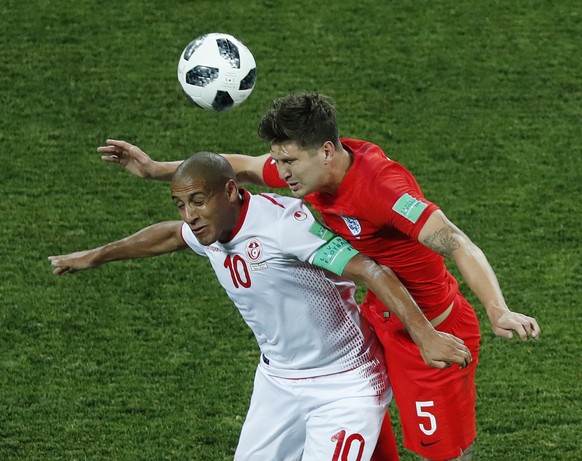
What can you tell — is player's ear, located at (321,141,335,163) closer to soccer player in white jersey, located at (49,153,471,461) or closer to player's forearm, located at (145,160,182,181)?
soccer player in white jersey, located at (49,153,471,461)

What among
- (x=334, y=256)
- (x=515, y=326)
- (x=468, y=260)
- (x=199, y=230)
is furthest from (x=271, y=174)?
(x=515, y=326)

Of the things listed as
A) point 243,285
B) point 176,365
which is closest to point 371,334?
point 243,285

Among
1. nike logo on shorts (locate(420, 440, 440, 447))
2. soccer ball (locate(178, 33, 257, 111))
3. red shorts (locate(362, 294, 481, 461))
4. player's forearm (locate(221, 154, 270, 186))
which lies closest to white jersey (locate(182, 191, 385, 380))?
red shorts (locate(362, 294, 481, 461))

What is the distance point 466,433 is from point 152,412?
83.4 inches

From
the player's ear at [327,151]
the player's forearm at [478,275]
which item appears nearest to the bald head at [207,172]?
the player's ear at [327,151]

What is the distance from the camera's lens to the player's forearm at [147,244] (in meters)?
5.51

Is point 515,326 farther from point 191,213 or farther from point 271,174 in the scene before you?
point 271,174

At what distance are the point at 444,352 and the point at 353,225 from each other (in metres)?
0.73

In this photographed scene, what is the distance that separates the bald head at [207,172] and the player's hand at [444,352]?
1.08m

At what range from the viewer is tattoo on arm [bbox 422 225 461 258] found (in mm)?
4715

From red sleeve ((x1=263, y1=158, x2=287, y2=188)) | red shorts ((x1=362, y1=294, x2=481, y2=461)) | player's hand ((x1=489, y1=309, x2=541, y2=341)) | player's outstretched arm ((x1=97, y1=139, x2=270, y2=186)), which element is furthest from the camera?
player's outstretched arm ((x1=97, y1=139, x2=270, y2=186))

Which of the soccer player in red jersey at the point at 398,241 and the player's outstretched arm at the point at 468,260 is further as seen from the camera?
the soccer player in red jersey at the point at 398,241

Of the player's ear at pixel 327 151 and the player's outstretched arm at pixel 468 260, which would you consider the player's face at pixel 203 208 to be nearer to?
the player's ear at pixel 327 151

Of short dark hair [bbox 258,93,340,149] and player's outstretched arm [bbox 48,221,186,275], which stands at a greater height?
short dark hair [bbox 258,93,340,149]
